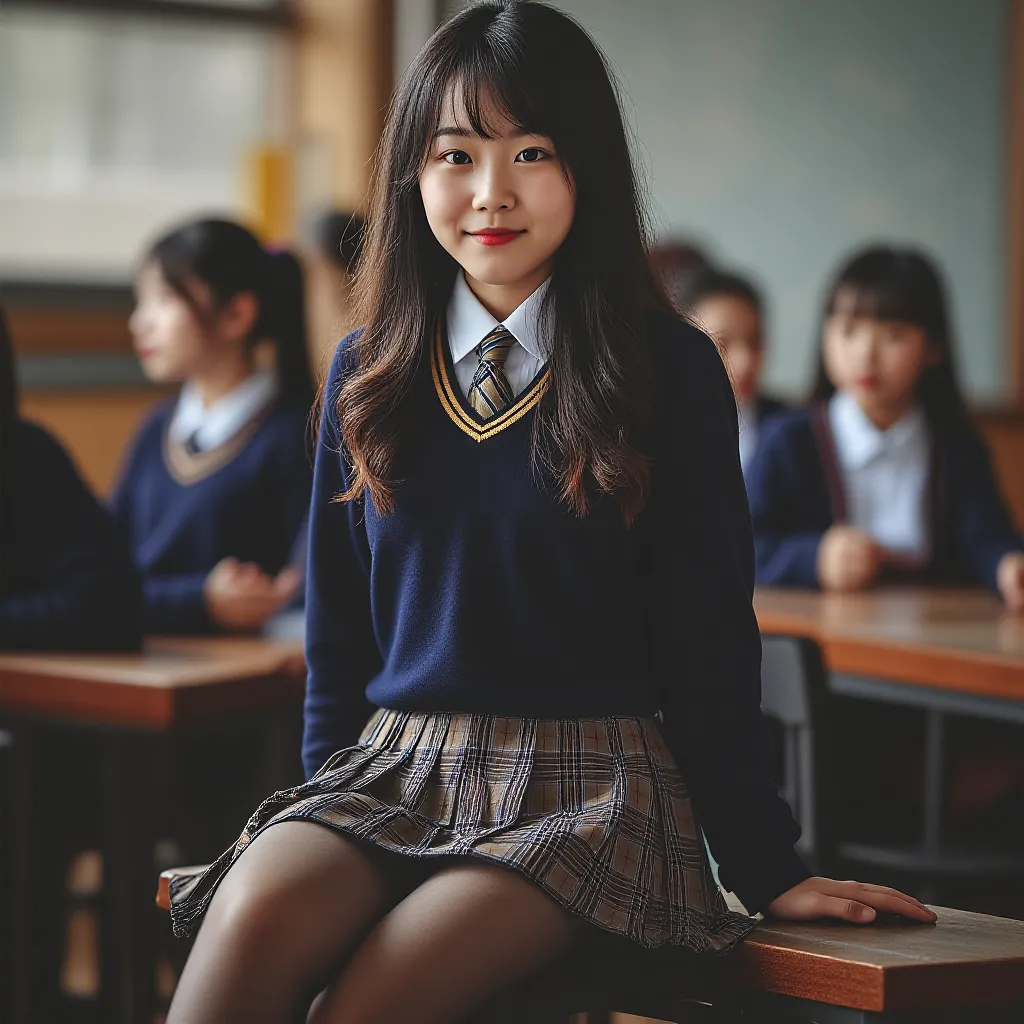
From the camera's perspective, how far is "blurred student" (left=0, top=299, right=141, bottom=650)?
2.16 m

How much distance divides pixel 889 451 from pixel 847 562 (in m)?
0.31

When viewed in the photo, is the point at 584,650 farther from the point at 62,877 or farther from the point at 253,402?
the point at 253,402

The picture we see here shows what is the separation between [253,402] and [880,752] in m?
1.12

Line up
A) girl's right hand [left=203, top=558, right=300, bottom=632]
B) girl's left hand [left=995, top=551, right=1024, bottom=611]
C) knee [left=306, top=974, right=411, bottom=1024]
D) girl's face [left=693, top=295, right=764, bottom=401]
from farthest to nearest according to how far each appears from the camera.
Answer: girl's face [left=693, top=295, right=764, bottom=401] → girl's left hand [left=995, top=551, right=1024, bottom=611] → girl's right hand [left=203, top=558, right=300, bottom=632] → knee [left=306, top=974, right=411, bottom=1024]

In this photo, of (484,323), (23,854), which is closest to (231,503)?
(23,854)

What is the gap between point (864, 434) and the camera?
291cm

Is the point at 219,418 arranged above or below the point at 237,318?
below

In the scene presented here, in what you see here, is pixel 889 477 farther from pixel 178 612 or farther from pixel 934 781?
pixel 178 612

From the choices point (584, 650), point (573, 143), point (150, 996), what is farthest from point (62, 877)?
point (573, 143)

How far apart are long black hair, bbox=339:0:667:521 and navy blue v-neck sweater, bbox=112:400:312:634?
1356 mm

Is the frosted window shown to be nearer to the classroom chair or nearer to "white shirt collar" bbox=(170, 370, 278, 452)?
"white shirt collar" bbox=(170, 370, 278, 452)

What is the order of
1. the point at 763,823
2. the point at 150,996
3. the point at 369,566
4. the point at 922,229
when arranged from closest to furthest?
1. the point at 763,823
2. the point at 369,566
3. the point at 150,996
4. the point at 922,229

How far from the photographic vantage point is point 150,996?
83.2 inches

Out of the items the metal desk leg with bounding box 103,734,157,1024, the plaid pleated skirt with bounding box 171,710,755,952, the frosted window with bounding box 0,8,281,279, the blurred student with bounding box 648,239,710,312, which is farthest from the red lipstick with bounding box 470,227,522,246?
the frosted window with bounding box 0,8,281,279
